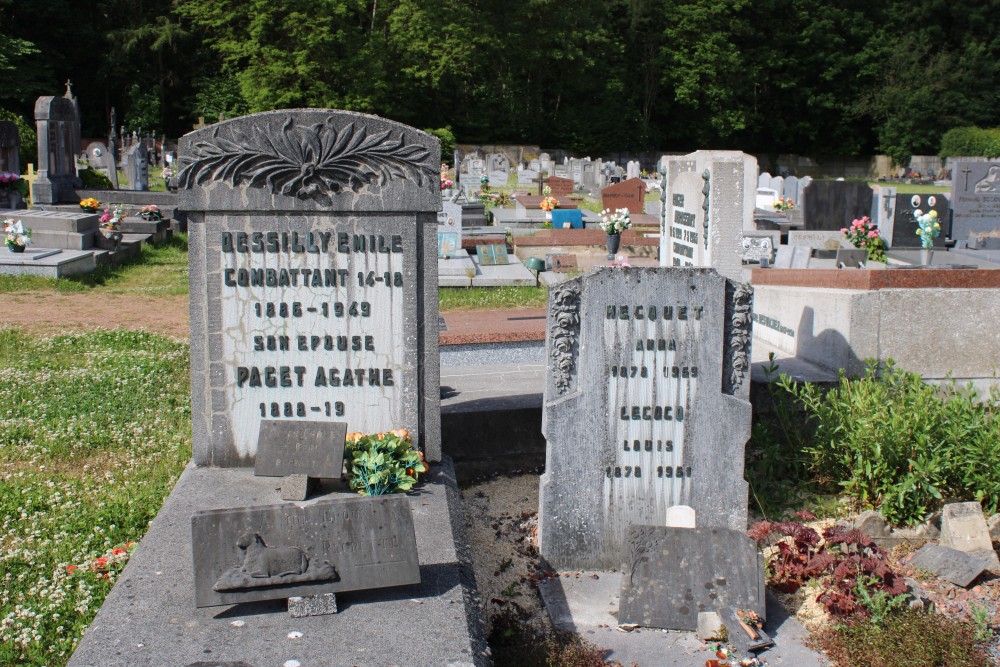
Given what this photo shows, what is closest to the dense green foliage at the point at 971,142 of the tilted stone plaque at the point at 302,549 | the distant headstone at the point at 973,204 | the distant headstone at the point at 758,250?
the distant headstone at the point at 973,204

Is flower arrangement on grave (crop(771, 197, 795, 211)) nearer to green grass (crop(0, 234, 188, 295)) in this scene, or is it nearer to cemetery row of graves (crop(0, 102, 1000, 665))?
green grass (crop(0, 234, 188, 295))

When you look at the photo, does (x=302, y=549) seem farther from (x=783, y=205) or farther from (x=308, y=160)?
(x=783, y=205)

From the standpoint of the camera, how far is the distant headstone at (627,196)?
67.4 ft

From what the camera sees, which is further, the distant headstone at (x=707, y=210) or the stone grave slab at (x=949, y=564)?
the distant headstone at (x=707, y=210)

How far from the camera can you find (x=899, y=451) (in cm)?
534

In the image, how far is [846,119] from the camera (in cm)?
4856

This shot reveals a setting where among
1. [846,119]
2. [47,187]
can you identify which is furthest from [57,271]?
[846,119]

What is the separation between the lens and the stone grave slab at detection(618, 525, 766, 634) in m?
4.32

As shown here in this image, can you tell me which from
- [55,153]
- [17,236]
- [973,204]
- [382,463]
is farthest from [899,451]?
[55,153]

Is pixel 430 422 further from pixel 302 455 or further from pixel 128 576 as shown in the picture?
pixel 128 576

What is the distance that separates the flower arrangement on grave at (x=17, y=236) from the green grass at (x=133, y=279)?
725mm

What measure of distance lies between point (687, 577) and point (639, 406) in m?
0.99

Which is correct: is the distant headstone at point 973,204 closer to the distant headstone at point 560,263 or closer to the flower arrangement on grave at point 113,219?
the distant headstone at point 560,263

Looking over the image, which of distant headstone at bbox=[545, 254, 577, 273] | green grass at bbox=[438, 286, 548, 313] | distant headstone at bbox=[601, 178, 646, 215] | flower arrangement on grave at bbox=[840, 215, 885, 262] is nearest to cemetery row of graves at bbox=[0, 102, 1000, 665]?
green grass at bbox=[438, 286, 548, 313]
